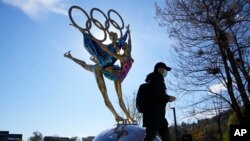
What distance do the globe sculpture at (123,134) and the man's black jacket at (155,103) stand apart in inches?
51.6

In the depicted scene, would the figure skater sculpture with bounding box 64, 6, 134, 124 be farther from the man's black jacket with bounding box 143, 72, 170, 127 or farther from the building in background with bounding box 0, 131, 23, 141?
the building in background with bounding box 0, 131, 23, 141

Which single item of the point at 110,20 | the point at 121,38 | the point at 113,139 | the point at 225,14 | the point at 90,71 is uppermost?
the point at 225,14

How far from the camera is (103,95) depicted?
9.01 metres

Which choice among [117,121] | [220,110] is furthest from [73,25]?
[220,110]

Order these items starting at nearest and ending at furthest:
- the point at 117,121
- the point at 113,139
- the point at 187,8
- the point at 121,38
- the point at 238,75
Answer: the point at 113,139 → the point at 117,121 → the point at 121,38 → the point at 238,75 → the point at 187,8

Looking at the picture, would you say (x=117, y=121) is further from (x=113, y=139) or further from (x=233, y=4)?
(x=233, y=4)

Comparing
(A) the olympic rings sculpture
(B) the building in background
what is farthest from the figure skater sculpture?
(B) the building in background

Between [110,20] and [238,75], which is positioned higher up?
[110,20]

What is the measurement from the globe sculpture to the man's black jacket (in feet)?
4.30

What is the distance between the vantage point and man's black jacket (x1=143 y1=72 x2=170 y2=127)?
224 inches

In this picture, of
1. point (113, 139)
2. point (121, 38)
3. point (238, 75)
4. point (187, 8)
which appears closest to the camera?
point (113, 139)

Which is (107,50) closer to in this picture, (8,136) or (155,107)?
(155,107)

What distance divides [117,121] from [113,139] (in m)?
1.53

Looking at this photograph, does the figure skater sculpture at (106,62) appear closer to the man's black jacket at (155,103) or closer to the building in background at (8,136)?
the man's black jacket at (155,103)
